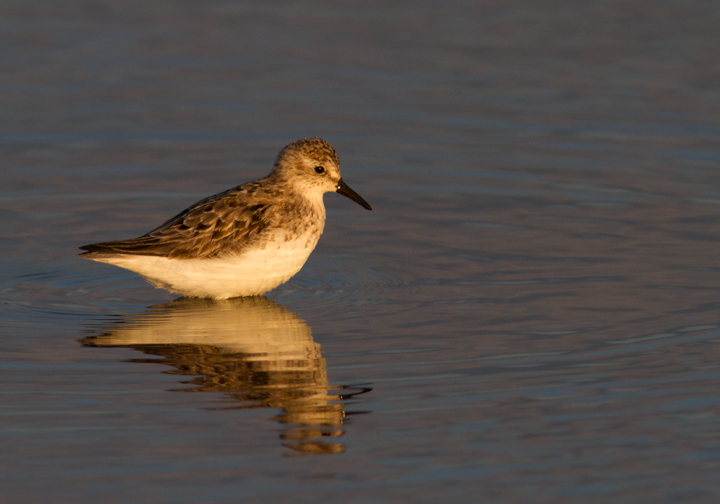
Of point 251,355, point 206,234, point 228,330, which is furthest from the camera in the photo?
point 206,234

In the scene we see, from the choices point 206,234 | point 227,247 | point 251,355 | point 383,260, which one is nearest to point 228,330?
point 251,355

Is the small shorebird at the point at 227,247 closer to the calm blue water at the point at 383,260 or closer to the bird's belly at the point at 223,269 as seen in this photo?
the bird's belly at the point at 223,269

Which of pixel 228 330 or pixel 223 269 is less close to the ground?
pixel 223 269

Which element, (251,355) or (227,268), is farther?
(227,268)

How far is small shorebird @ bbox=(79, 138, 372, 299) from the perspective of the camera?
12555mm

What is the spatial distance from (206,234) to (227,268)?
44cm

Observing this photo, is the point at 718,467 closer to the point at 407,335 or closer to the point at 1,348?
the point at 407,335

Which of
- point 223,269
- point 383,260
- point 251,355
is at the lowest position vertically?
point 251,355

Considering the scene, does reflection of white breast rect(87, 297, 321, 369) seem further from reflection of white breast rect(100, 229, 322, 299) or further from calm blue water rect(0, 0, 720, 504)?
reflection of white breast rect(100, 229, 322, 299)

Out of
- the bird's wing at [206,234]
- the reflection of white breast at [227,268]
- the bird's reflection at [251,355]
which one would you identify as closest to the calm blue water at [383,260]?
the bird's reflection at [251,355]

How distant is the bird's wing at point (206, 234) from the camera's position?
12.5 m

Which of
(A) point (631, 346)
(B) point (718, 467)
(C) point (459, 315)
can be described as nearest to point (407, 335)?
(C) point (459, 315)

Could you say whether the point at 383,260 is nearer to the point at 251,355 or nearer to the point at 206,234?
the point at 206,234

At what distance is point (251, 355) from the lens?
1121cm
